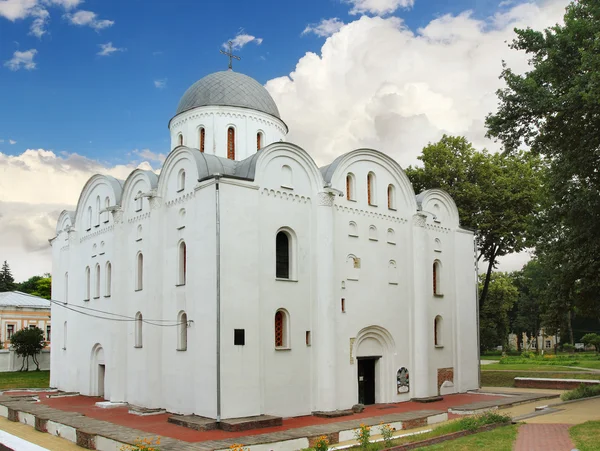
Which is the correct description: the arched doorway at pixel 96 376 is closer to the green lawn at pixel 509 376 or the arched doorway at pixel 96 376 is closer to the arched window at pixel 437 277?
the arched window at pixel 437 277

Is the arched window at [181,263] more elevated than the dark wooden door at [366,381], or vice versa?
the arched window at [181,263]

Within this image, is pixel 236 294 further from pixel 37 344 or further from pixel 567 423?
pixel 37 344

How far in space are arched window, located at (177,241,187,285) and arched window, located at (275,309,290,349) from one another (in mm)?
3720

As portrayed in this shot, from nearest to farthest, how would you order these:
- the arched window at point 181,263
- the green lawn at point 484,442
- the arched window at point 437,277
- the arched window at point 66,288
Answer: the green lawn at point 484,442, the arched window at point 181,263, the arched window at point 437,277, the arched window at point 66,288

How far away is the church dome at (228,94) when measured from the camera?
2716cm

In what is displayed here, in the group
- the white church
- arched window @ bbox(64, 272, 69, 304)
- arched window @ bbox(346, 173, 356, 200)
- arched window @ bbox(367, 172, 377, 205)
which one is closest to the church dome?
the white church

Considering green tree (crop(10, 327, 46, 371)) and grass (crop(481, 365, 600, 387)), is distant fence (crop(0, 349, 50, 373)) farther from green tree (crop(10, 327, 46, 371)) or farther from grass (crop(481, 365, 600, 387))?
grass (crop(481, 365, 600, 387))

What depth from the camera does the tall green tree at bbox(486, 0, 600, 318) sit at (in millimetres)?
17469

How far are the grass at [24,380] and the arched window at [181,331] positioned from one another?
59.7 ft

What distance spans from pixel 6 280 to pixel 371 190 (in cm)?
7176

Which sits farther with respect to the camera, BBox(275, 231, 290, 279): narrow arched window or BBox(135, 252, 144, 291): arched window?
BBox(135, 252, 144, 291): arched window

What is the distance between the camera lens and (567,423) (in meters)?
17.0

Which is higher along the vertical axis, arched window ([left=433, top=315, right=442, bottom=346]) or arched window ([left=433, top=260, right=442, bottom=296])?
arched window ([left=433, top=260, right=442, bottom=296])

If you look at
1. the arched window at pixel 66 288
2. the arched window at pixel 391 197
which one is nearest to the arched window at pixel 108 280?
the arched window at pixel 66 288
